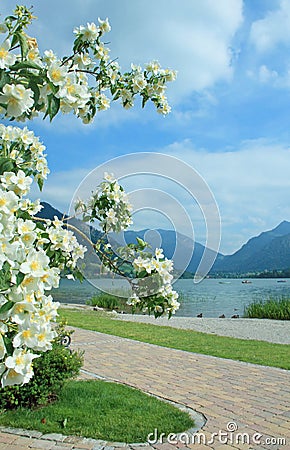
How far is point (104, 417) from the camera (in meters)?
3.76

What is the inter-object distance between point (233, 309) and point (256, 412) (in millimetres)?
14236

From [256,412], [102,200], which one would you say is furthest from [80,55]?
[256,412]

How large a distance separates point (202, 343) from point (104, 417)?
489 centimetres

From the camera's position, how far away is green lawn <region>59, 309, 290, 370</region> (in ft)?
22.8

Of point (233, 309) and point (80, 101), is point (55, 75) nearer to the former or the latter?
point (80, 101)

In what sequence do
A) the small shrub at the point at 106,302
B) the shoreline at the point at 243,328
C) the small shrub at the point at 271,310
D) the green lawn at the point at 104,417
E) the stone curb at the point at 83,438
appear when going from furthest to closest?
the small shrub at the point at 106,302 < the small shrub at the point at 271,310 < the shoreline at the point at 243,328 < the green lawn at the point at 104,417 < the stone curb at the point at 83,438

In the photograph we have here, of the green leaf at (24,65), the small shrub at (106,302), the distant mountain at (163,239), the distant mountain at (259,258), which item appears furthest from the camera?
the distant mountain at (259,258)

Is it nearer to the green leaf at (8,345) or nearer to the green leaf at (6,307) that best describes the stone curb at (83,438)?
the green leaf at (8,345)

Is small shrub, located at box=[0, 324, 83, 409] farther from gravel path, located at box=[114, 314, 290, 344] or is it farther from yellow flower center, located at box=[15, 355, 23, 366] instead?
gravel path, located at box=[114, 314, 290, 344]

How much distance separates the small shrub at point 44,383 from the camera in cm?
385

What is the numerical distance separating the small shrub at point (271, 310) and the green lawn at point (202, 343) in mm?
4921

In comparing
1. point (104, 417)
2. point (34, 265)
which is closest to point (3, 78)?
point (34, 265)

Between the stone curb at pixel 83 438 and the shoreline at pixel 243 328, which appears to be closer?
the stone curb at pixel 83 438

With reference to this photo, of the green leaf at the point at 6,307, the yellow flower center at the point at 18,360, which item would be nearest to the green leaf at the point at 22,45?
the green leaf at the point at 6,307
